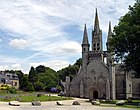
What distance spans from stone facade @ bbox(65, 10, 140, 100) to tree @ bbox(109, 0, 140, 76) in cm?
2335

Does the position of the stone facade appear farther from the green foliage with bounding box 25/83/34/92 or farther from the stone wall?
the green foliage with bounding box 25/83/34/92

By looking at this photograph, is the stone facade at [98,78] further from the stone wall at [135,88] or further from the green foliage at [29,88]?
the green foliage at [29,88]

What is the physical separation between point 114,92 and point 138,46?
28960 millimetres

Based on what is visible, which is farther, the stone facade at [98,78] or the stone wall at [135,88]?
the stone wall at [135,88]

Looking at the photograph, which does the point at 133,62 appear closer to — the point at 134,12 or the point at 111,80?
the point at 134,12

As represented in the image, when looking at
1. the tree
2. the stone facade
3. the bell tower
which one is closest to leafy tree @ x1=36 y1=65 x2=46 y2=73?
the stone facade

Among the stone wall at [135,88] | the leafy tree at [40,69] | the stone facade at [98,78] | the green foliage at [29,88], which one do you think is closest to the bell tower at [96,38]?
the stone facade at [98,78]

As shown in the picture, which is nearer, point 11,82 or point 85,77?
point 85,77

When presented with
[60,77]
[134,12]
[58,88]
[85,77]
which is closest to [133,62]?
[134,12]

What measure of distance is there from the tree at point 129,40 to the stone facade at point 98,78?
23.4 meters

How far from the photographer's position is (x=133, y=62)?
140 feet

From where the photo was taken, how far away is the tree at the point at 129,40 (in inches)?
1646

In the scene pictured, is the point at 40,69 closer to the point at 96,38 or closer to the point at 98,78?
the point at 96,38

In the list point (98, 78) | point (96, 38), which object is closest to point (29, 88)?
point (98, 78)
